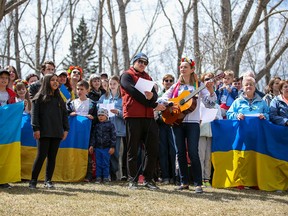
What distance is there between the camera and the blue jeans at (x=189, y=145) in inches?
285

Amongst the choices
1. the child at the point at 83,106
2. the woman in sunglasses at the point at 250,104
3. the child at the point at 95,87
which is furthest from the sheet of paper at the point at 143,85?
the child at the point at 95,87

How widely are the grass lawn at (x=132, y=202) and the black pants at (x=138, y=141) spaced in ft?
1.13

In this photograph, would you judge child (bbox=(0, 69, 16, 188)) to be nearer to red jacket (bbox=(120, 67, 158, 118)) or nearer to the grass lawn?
the grass lawn

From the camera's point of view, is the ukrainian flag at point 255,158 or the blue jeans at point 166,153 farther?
the blue jeans at point 166,153

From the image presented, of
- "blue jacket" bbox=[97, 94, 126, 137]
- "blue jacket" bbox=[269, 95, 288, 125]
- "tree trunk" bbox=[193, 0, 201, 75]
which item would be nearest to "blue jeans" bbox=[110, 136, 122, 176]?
"blue jacket" bbox=[97, 94, 126, 137]

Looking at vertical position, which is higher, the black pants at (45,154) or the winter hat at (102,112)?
the winter hat at (102,112)

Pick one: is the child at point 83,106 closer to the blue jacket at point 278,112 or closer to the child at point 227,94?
the child at point 227,94

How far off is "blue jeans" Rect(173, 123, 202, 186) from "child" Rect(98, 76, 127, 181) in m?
2.19

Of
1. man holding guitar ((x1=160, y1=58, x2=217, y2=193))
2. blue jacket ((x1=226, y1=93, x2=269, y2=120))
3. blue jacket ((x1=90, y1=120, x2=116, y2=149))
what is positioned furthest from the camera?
blue jacket ((x1=90, y1=120, x2=116, y2=149))

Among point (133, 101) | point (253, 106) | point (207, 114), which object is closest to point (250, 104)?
point (253, 106)

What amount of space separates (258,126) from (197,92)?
1788 mm

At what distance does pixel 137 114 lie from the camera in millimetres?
7238

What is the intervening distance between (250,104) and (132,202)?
3.33 meters

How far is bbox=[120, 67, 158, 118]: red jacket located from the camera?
718 cm
